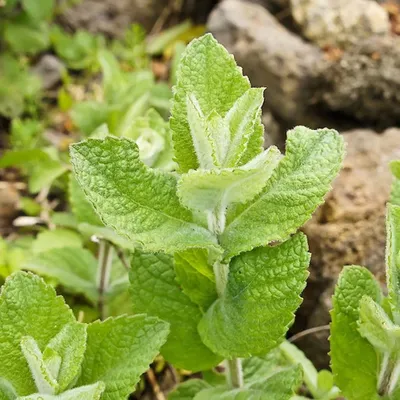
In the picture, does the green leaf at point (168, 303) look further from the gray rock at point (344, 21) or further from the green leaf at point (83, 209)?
the gray rock at point (344, 21)

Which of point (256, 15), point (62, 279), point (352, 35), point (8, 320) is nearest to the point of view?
point (8, 320)

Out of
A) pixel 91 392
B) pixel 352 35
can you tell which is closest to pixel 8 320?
pixel 91 392

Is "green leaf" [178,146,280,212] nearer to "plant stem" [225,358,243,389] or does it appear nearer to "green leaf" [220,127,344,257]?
"green leaf" [220,127,344,257]

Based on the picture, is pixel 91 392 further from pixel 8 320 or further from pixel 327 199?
pixel 327 199

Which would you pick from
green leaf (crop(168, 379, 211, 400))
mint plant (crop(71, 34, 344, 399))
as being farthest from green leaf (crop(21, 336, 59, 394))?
green leaf (crop(168, 379, 211, 400))

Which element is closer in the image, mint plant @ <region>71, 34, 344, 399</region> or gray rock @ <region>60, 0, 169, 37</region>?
mint plant @ <region>71, 34, 344, 399</region>

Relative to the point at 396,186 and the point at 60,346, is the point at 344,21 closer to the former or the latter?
the point at 396,186

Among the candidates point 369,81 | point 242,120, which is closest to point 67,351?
point 242,120
